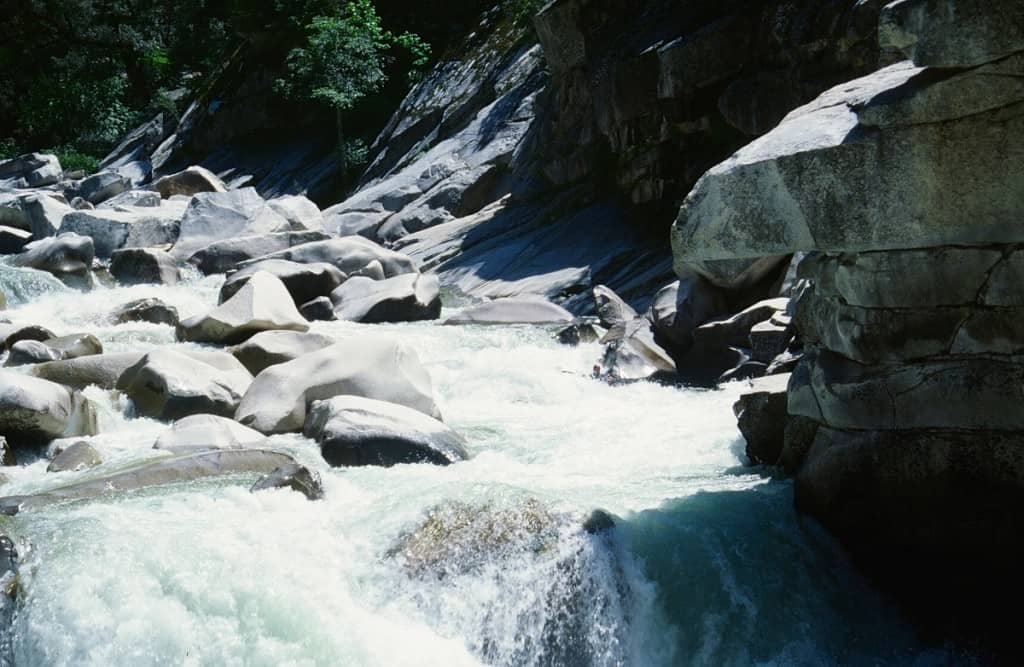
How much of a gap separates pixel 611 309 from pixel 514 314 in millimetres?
1366

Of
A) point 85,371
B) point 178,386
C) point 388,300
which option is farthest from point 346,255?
point 178,386

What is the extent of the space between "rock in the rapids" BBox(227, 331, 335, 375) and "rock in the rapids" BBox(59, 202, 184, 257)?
902cm

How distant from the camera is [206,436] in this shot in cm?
816

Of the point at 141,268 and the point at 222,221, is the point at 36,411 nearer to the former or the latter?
the point at 141,268

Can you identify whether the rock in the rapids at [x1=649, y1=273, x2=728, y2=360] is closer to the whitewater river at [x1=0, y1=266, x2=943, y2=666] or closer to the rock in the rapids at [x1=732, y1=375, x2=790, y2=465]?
the rock in the rapids at [x1=732, y1=375, x2=790, y2=465]

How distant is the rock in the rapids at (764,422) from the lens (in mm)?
7500

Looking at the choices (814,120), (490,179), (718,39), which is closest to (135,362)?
(814,120)

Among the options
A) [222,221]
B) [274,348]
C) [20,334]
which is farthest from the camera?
[222,221]

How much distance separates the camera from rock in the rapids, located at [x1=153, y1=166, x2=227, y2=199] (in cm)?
2650

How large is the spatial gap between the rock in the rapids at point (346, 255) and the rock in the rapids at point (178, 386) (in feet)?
23.8

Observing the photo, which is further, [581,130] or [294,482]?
[581,130]

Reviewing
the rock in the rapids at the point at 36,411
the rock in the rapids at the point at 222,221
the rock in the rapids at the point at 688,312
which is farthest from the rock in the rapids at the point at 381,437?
the rock in the rapids at the point at 222,221

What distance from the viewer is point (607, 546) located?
5.87m

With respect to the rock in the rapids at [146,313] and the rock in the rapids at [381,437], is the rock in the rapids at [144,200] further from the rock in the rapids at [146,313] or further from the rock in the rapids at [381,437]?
the rock in the rapids at [381,437]
